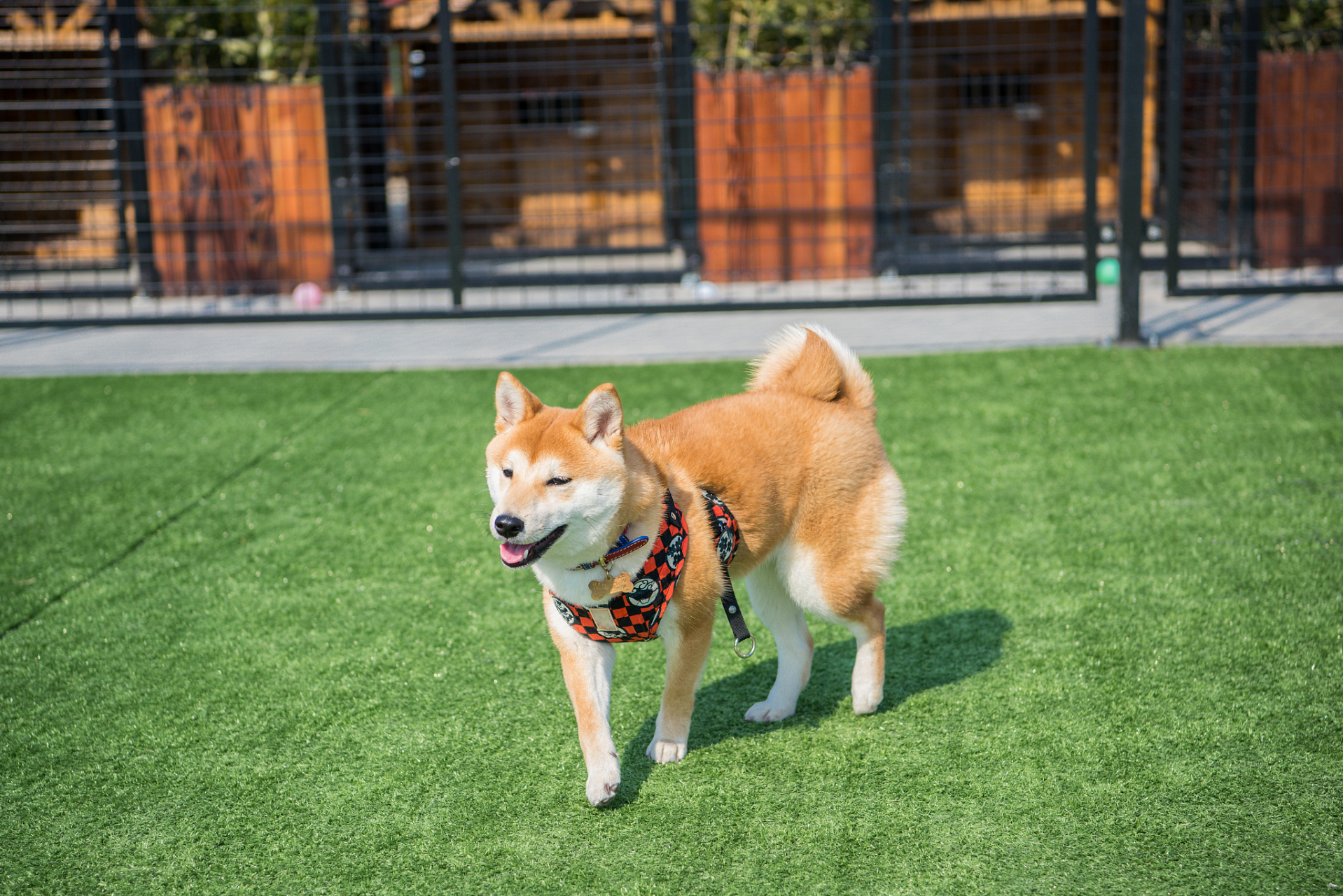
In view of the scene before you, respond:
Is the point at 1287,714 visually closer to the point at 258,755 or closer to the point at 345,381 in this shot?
the point at 258,755

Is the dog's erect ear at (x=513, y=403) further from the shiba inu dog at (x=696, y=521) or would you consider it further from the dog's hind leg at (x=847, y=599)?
the dog's hind leg at (x=847, y=599)

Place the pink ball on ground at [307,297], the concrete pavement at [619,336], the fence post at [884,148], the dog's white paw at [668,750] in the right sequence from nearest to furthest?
the dog's white paw at [668,750] < the concrete pavement at [619,336] < the fence post at [884,148] < the pink ball on ground at [307,297]

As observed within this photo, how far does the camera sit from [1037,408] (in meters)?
6.10

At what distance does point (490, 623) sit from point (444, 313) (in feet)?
11.8

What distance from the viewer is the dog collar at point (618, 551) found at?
8.86ft

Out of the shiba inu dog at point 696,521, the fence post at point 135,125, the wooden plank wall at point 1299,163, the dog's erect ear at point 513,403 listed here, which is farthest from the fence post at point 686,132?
the dog's erect ear at point 513,403

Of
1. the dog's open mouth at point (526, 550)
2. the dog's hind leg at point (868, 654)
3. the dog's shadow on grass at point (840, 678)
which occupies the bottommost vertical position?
the dog's shadow on grass at point (840, 678)

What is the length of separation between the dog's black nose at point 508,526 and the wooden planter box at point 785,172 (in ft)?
23.0

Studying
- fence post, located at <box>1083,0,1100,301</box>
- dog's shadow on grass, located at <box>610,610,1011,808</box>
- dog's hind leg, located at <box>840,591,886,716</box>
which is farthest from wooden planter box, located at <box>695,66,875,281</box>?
dog's hind leg, located at <box>840,591,886,716</box>

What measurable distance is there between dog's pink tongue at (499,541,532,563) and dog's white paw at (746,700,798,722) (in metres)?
1.04

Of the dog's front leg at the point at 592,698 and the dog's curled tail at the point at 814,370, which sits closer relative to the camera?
the dog's front leg at the point at 592,698

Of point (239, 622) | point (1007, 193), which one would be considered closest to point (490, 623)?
point (239, 622)

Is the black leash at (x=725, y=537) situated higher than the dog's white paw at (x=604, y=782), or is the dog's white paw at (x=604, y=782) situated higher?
the black leash at (x=725, y=537)

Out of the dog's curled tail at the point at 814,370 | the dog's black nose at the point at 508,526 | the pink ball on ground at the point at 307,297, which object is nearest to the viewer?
the dog's black nose at the point at 508,526
